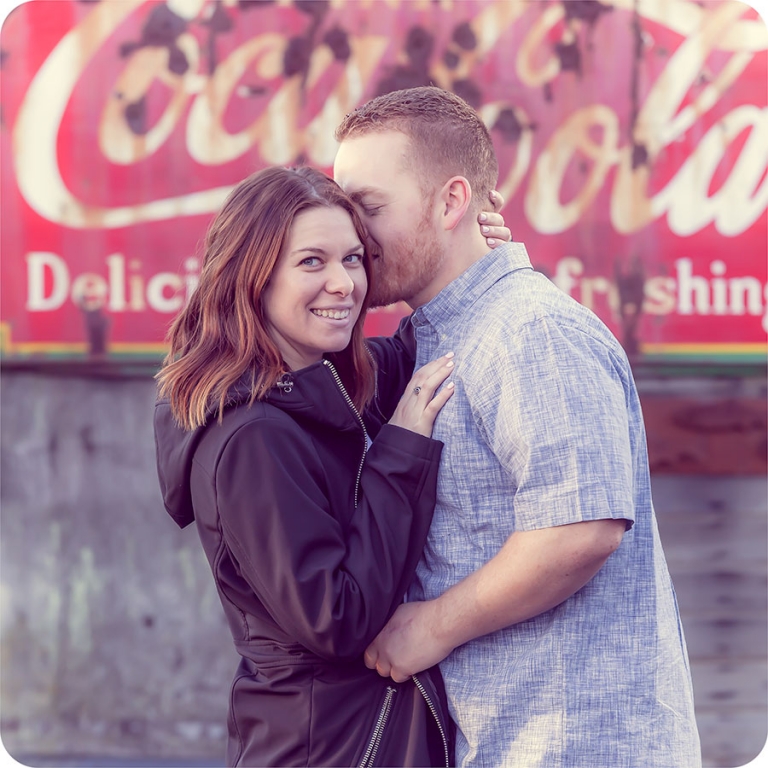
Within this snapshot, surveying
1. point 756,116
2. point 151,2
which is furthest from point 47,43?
point 756,116

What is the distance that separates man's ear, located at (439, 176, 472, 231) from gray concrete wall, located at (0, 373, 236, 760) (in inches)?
90.6

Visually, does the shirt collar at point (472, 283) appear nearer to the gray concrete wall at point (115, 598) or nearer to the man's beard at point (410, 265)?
the man's beard at point (410, 265)

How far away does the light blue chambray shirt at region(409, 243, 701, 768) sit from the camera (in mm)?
1612

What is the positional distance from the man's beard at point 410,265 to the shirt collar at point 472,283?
74 mm

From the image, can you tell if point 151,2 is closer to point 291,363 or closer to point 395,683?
point 291,363

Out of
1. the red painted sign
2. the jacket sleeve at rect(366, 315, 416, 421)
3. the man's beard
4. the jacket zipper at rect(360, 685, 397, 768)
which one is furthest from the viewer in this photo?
the red painted sign

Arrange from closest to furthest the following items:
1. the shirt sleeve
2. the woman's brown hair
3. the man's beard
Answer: the shirt sleeve → the woman's brown hair → the man's beard

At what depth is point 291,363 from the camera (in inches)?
80.2

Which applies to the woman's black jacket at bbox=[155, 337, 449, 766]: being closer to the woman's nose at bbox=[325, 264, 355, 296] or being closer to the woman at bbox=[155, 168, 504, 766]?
the woman at bbox=[155, 168, 504, 766]

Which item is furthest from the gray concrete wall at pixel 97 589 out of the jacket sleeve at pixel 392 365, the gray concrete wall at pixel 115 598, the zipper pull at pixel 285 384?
the zipper pull at pixel 285 384

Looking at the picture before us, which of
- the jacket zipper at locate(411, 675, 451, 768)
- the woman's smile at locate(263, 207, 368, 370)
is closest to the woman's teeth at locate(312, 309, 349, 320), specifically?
the woman's smile at locate(263, 207, 368, 370)

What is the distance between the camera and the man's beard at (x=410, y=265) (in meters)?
2.05

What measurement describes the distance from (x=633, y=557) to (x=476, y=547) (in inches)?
12.2

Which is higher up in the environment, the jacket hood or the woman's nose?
the woman's nose
